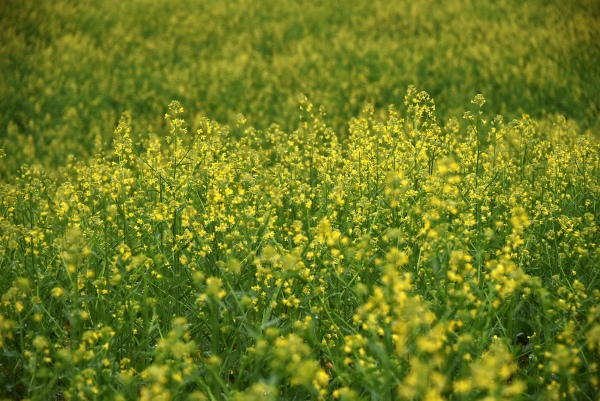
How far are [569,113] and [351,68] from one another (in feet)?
13.8

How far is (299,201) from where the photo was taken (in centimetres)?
335

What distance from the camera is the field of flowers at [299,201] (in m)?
2.51

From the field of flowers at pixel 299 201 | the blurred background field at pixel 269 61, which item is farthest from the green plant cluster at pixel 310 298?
the blurred background field at pixel 269 61

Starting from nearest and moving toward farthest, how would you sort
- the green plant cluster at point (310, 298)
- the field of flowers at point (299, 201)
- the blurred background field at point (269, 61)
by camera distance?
the green plant cluster at point (310, 298)
the field of flowers at point (299, 201)
the blurred background field at point (269, 61)

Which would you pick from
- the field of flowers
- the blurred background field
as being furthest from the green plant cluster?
the blurred background field

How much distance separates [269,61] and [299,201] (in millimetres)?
10579

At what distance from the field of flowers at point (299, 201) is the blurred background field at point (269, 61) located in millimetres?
68

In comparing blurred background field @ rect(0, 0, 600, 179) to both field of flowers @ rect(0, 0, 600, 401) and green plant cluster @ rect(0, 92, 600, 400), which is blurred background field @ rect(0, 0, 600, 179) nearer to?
field of flowers @ rect(0, 0, 600, 401)

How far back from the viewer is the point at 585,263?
369 cm

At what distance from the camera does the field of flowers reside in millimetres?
2508

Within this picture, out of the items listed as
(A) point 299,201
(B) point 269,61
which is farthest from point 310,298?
(B) point 269,61

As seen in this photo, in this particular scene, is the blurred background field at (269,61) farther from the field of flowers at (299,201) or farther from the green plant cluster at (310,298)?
the green plant cluster at (310,298)

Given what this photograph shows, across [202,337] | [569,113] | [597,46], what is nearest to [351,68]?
[569,113]

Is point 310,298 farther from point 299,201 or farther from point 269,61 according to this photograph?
point 269,61
